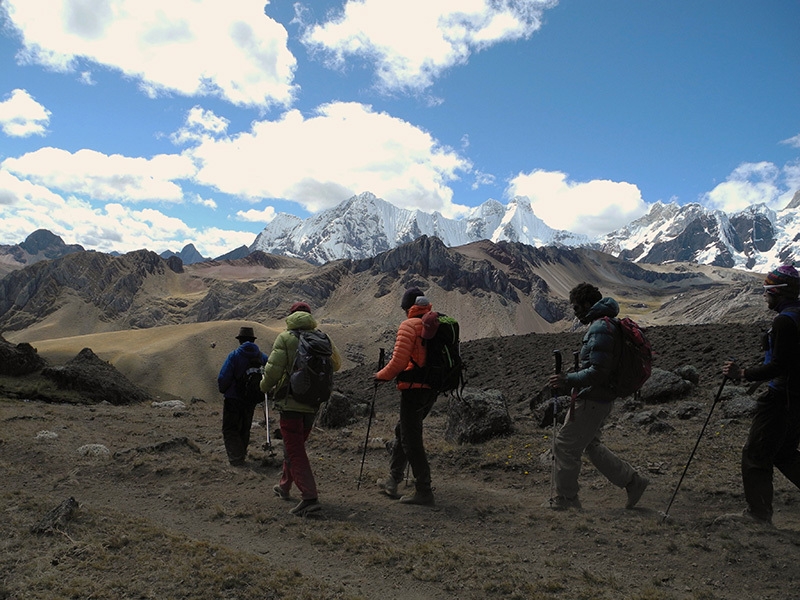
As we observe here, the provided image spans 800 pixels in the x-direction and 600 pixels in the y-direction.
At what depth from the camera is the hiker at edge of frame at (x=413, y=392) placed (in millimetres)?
6867

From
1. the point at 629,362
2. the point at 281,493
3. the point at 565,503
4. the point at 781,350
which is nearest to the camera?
the point at 781,350

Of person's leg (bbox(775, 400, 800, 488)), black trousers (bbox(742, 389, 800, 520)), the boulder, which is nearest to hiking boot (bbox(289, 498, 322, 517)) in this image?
the boulder

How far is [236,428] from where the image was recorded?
10172 mm

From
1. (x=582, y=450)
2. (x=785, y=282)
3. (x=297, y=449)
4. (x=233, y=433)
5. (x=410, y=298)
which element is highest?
(x=785, y=282)

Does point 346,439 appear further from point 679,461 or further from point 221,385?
point 679,461

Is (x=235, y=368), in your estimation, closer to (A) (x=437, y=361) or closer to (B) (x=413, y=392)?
(B) (x=413, y=392)

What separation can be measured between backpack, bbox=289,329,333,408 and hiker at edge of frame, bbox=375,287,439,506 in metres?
0.77

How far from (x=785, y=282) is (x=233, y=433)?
9.09 metres

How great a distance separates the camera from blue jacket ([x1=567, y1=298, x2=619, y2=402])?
624 centimetres

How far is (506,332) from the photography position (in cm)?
18750

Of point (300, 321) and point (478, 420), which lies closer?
point (300, 321)

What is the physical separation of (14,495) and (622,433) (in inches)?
444

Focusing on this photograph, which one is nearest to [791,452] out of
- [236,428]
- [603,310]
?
[603,310]

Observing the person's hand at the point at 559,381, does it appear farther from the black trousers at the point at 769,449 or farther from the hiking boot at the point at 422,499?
the hiking boot at the point at 422,499
